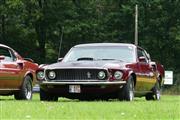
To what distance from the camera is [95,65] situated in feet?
46.9

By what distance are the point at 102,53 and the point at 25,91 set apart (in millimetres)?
→ 2753

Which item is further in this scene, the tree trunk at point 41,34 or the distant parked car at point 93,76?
the tree trunk at point 41,34

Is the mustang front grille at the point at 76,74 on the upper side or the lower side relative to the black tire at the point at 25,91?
upper

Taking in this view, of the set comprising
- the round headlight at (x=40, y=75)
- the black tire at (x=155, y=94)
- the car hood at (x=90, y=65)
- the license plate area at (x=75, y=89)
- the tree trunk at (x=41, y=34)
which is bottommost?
the tree trunk at (x=41, y=34)

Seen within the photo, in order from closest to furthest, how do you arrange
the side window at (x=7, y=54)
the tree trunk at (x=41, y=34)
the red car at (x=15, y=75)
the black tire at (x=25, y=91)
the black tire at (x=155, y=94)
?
the red car at (x=15, y=75) → the side window at (x=7, y=54) → the black tire at (x=25, y=91) → the black tire at (x=155, y=94) → the tree trunk at (x=41, y=34)

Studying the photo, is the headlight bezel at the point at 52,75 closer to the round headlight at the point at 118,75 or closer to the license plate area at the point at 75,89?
the license plate area at the point at 75,89

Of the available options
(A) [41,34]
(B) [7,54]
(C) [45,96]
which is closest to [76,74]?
(C) [45,96]

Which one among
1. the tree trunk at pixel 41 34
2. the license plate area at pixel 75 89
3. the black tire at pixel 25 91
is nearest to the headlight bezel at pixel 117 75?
the license plate area at pixel 75 89

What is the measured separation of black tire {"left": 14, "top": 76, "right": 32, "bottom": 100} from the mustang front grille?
264 cm

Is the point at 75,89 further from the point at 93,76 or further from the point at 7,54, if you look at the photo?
the point at 7,54

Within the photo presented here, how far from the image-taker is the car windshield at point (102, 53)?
50.2 feet

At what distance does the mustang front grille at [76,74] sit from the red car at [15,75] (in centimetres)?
184

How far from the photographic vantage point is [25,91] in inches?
670

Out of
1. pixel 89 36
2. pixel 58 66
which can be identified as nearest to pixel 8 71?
pixel 58 66
